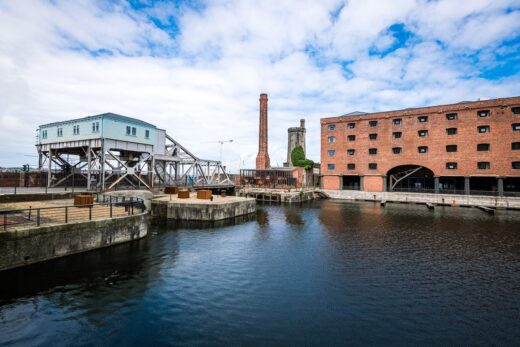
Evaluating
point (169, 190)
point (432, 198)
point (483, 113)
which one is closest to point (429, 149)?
point (432, 198)

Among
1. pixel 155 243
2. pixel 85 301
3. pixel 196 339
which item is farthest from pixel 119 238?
pixel 196 339

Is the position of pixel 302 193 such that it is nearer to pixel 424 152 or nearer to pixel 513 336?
pixel 424 152

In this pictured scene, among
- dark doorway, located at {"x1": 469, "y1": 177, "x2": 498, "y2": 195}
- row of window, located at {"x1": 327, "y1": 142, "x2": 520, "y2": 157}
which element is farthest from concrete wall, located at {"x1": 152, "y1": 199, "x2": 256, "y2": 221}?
dark doorway, located at {"x1": 469, "y1": 177, "x2": 498, "y2": 195}

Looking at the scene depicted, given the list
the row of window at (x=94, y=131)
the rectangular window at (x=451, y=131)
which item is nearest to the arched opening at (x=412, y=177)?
the rectangular window at (x=451, y=131)

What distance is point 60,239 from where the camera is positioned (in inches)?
588

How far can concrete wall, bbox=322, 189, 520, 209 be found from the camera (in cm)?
4272

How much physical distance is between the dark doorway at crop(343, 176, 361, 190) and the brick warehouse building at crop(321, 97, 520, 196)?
0.22 meters

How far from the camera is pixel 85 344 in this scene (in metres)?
8.14

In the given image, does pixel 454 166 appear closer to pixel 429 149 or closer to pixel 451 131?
pixel 429 149

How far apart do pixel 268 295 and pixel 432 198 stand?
47.0 m

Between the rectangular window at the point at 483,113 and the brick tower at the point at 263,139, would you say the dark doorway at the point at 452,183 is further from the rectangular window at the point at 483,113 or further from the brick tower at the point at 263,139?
the brick tower at the point at 263,139

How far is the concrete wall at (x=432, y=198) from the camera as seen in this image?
140 ft

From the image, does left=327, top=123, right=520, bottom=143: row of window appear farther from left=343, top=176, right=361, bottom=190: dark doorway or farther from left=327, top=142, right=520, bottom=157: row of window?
left=343, top=176, right=361, bottom=190: dark doorway

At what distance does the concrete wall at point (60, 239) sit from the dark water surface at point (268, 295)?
659mm
